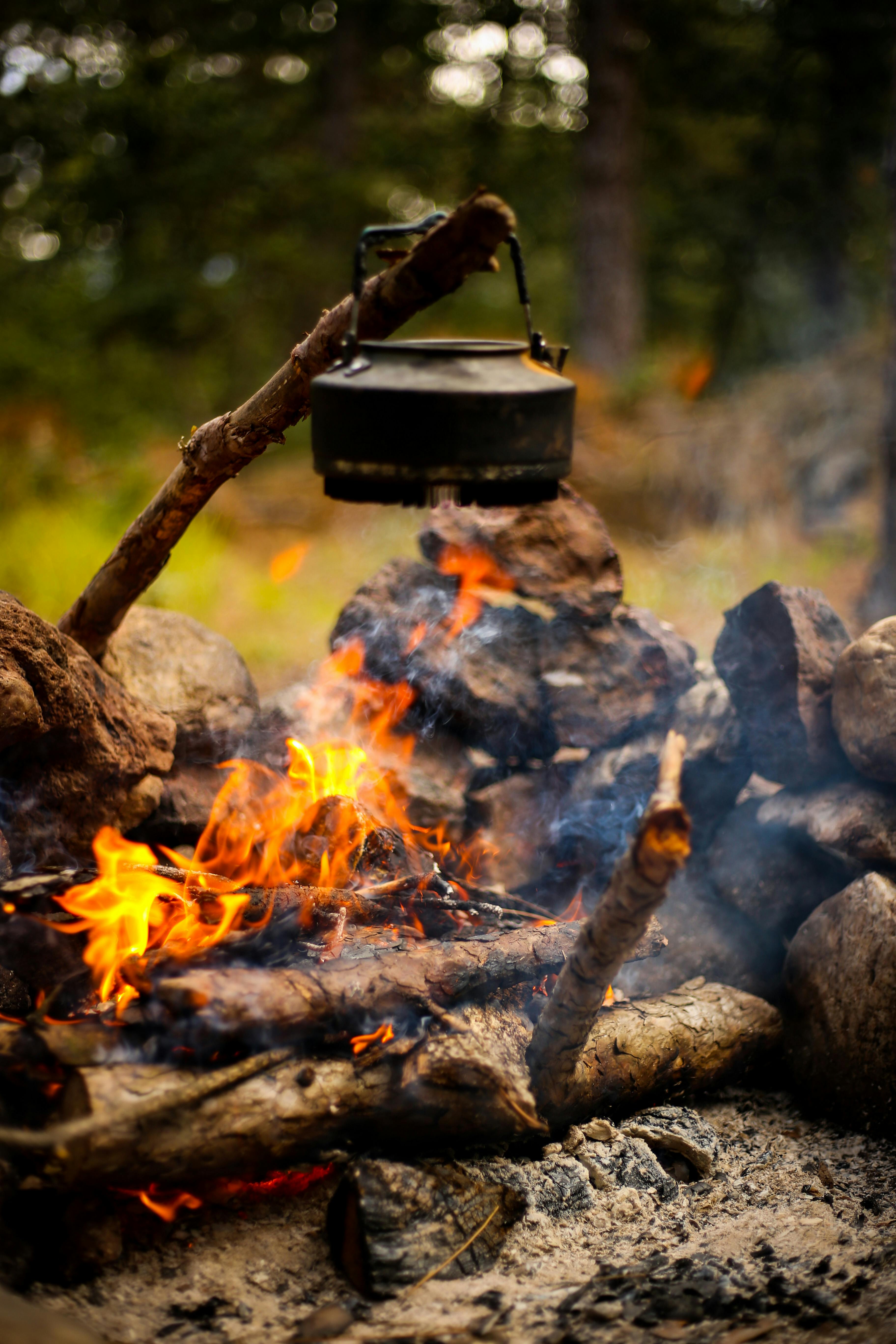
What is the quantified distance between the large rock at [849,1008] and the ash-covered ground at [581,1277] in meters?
0.22

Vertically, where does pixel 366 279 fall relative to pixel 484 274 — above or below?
below

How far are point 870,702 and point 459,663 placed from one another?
1.44m

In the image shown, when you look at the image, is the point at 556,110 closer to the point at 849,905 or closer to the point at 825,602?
the point at 825,602

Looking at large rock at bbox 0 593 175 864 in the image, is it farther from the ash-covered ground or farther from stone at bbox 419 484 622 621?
stone at bbox 419 484 622 621

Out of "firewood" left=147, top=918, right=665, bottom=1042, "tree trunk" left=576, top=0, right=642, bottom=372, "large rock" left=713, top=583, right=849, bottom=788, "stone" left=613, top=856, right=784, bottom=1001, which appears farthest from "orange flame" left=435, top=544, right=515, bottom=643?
"tree trunk" left=576, top=0, right=642, bottom=372

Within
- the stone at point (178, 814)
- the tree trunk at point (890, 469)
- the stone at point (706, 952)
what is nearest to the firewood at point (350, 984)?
the stone at point (706, 952)

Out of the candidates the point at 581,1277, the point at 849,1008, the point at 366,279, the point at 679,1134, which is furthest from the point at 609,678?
the point at 581,1277

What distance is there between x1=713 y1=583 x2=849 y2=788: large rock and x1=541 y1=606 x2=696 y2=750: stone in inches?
10.5

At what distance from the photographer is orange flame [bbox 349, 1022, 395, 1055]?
2.38m

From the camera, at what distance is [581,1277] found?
7.43 feet

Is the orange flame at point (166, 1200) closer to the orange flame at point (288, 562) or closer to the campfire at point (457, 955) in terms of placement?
the campfire at point (457, 955)

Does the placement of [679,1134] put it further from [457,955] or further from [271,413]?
[271,413]

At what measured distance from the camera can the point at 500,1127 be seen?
2441 mm

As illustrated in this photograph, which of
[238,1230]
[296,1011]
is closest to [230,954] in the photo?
[296,1011]
